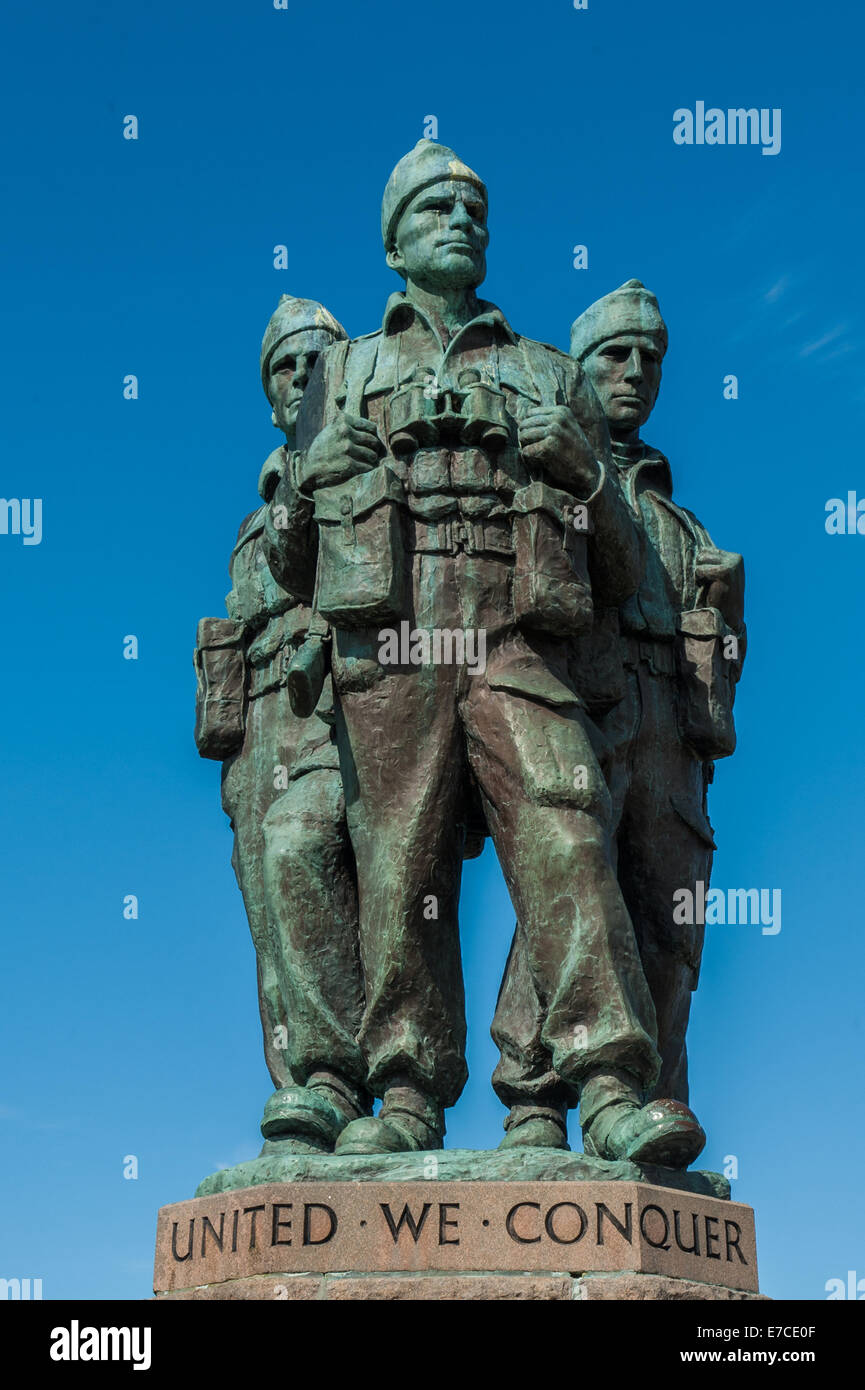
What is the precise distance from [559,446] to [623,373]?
2269mm

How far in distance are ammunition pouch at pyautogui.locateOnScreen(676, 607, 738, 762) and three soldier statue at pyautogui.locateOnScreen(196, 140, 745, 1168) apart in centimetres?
31

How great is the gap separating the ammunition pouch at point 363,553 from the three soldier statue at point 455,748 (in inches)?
0.5

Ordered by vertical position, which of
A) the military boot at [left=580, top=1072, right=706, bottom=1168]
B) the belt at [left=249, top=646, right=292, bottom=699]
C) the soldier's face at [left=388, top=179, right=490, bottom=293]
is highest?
the soldier's face at [left=388, top=179, right=490, bottom=293]

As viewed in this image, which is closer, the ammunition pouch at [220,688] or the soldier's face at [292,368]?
the ammunition pouch at [220,688]

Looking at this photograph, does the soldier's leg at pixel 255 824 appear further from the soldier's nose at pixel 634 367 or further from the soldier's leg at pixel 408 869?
the soldier's nose at pixel 634 367

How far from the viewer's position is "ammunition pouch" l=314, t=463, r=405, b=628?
9164 mm

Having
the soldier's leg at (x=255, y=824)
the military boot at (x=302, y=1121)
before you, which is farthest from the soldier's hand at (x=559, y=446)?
the military boot at (x=302, y=1121)

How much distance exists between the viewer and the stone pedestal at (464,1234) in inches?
316

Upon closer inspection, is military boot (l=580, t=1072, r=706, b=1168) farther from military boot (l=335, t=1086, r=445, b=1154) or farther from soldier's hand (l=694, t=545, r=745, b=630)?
soldier's hand (l=694, t=545, r=745, b=630)

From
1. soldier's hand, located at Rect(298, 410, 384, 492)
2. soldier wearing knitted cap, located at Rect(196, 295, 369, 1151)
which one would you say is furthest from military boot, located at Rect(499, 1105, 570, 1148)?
soldier's hand, located at Rect(298, 410, 384, 492)

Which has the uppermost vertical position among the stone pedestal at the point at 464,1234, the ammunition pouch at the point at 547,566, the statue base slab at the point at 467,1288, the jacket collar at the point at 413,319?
the jacket collar at the point at 413,319
